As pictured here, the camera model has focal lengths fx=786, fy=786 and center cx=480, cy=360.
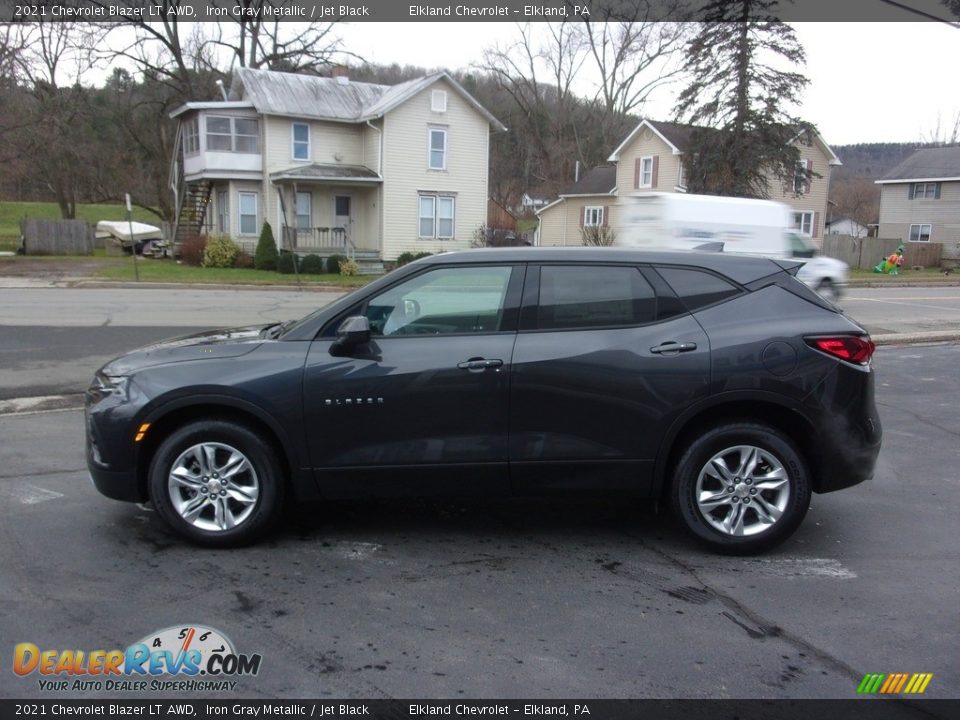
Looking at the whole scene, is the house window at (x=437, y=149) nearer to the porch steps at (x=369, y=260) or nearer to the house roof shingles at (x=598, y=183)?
the porch steps at (x=369, y=260)

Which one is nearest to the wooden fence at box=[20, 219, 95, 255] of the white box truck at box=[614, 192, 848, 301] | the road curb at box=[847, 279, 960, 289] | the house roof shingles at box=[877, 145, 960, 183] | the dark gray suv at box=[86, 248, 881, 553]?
the white box truck at box=[614, 192, 848, 301]

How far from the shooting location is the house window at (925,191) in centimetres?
4856

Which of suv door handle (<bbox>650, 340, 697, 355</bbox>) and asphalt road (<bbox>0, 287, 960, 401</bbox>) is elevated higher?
suv door handle (<bbox>650, 340, 697, 355</bbox>)

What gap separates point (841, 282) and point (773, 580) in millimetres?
17129

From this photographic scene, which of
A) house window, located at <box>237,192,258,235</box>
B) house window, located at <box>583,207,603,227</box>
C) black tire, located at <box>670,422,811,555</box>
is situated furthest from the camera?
house window, located at <box>583,207,603,227</box>

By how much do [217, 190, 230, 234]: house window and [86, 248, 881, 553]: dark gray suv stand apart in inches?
1221

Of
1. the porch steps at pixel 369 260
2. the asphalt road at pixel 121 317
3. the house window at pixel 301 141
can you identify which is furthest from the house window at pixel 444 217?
the asphalt road at pixel 121 317

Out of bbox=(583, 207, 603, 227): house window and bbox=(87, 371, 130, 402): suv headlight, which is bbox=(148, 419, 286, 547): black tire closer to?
bbox=(87, 371, 130, 402): suv headlight

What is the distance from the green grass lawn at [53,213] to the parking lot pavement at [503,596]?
54.3 metres

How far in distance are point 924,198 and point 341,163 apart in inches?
1463

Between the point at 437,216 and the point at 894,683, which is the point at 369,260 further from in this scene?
the point at 894,683

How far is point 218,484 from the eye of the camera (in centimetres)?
445

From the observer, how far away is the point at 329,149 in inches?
1321

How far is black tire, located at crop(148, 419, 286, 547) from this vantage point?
4406 millimetres
